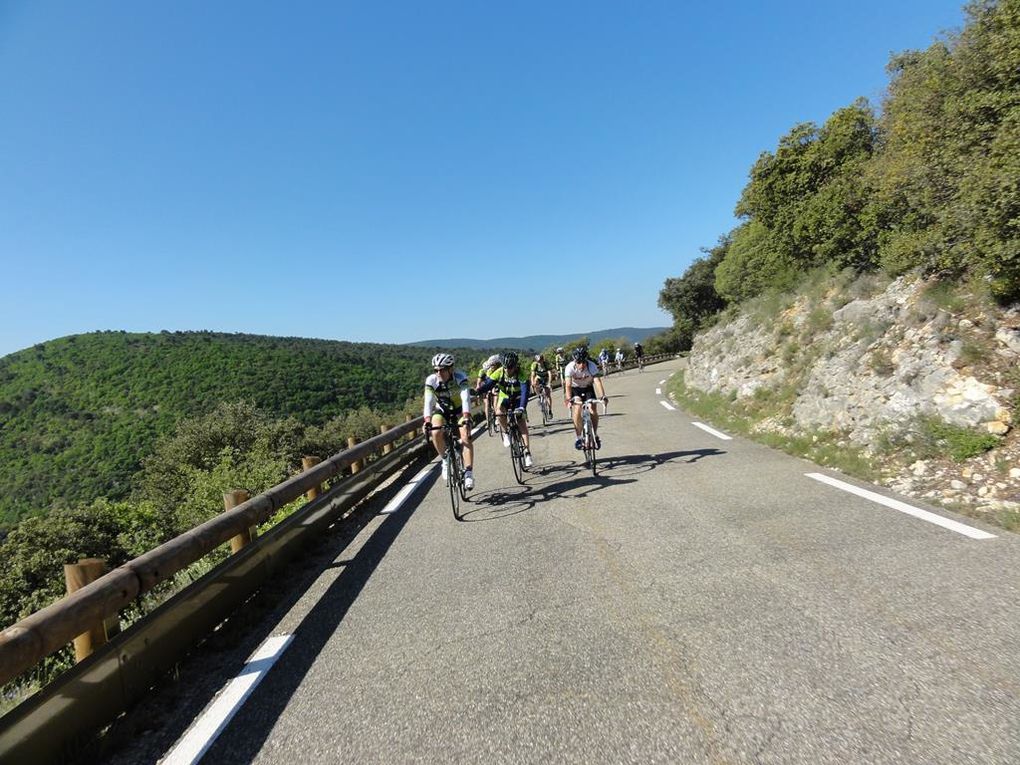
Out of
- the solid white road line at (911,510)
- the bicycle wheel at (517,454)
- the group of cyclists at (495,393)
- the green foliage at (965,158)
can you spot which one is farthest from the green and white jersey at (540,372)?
the solid white road line at (911,510)

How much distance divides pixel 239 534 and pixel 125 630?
1.59m

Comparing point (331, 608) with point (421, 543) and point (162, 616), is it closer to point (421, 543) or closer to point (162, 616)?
point (162, 616)

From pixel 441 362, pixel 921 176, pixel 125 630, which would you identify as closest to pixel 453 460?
pixel 441 362

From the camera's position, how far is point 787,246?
15781 mm

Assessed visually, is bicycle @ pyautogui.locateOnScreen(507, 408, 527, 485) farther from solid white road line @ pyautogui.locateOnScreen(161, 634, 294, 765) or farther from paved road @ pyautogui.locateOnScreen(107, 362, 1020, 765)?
solid white road line @ pyautogui.locateOnScreen(161, 634, 294, 765)

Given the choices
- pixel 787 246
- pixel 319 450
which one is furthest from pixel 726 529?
pixel 319 450

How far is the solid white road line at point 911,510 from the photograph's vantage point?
15.4 ft

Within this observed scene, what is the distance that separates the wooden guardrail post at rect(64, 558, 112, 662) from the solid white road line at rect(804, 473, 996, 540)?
622 cm

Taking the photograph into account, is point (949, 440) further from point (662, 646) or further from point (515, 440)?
point (515, 440)

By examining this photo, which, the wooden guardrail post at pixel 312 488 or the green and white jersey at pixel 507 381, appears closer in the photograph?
the wooden guardrail post at pixel 312 488

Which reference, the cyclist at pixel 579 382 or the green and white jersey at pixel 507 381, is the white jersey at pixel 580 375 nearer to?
the cyclist at pixel 579 382

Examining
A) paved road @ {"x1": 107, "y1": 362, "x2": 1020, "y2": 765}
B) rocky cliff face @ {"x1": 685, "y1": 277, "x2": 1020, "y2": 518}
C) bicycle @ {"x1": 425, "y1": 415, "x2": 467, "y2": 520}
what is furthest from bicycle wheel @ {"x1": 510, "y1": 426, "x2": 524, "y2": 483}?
rocky cliff face @ {"x1": 685, "y1": 277, "x2": 1020, "y2": 518}

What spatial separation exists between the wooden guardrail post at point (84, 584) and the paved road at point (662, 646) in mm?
980

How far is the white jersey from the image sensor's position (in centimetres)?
911
